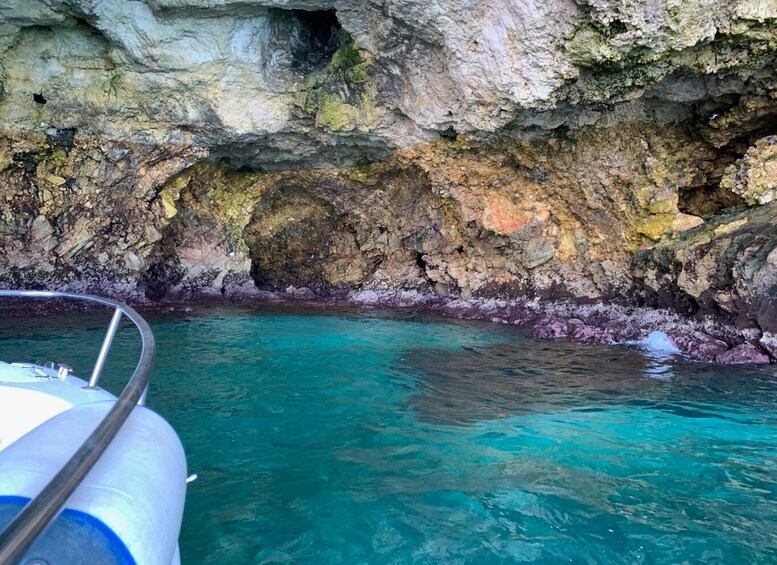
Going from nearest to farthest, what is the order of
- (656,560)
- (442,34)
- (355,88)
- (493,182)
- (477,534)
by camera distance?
(656,560), (477,534), (442,34), (355,88), (493,182)

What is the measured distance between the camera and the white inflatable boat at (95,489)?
1.55 m

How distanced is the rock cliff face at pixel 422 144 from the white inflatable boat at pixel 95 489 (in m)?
8.96

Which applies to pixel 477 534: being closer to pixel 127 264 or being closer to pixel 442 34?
pixel 442 34

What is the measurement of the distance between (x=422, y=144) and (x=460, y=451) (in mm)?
8949

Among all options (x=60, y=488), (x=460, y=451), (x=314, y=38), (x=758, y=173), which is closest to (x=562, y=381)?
(x=460, y=451)

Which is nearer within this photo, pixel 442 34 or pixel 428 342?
pixel 442 34

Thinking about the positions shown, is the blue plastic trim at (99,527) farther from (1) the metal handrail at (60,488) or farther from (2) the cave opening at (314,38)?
(2) the cave opening at (314,38)

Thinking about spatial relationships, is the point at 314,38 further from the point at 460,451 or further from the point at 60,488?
the point at 60,488

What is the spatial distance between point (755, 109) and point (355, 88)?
7.68 m

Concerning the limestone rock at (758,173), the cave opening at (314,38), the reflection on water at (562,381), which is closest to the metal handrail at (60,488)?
the reflection on water at (562,381)

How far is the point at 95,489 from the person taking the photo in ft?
5.73

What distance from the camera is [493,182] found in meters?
14.0

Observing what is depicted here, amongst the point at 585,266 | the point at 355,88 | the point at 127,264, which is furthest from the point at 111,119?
the point at 585,266

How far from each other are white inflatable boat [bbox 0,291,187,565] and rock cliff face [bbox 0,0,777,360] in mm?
8964
